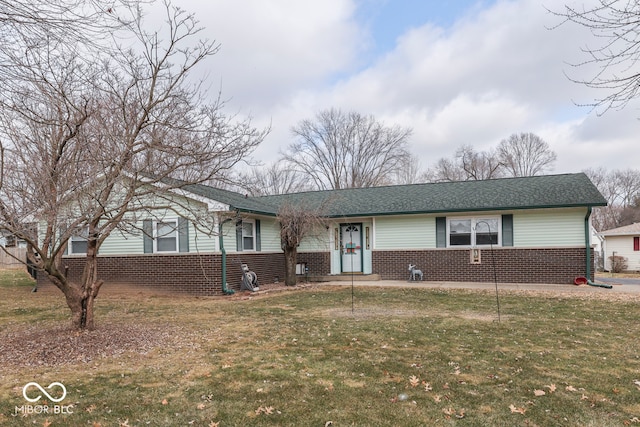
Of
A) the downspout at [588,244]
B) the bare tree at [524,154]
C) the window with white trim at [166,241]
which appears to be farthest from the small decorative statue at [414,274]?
the bare tree at [524,154]

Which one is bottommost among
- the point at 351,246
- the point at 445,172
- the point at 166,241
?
the point at 351,246

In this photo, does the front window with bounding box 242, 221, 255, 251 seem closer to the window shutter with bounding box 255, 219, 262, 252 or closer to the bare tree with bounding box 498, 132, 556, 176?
the window shutter with bounding box 255, 219, 262, 252

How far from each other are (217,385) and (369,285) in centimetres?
1023

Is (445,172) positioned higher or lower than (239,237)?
higher

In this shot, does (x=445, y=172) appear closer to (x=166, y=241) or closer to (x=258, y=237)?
(x=258, y=237)

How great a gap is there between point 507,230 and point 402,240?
356 centimetres

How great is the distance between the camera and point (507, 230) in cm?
1457

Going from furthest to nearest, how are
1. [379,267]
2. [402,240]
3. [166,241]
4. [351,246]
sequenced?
[351,246], [379,267], [402,240], [166,241]

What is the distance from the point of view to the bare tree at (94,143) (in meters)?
5.98

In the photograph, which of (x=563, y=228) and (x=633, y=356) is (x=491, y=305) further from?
(x=563, y=228)

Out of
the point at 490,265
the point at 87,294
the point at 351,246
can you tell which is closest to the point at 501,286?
the point at 490,265

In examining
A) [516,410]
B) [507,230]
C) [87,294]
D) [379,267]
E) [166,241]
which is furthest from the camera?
[379,267]

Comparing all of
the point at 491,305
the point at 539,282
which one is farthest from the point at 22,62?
the point at 539,282

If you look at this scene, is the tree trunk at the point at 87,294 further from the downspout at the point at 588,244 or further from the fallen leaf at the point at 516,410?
the downspout at the point at 588,244
